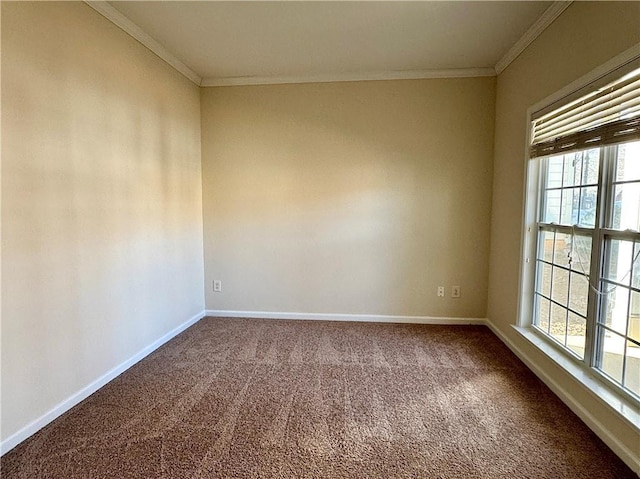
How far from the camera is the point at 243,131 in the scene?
3.75 meters

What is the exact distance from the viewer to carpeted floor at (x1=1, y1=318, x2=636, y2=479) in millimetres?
1664

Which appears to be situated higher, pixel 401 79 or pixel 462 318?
pixel 401 79

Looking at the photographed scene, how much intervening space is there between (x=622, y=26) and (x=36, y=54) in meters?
3.08

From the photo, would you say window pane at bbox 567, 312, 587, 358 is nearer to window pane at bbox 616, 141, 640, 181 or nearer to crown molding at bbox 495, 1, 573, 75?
window pane at bbox 616, 141, 640, 181

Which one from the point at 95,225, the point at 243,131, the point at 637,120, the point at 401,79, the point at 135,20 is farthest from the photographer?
the point at 243,131

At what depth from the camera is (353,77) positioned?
356cm

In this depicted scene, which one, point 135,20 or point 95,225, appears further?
point 135,20

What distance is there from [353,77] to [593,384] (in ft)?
10.5

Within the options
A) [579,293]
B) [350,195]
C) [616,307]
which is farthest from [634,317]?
[350,195]

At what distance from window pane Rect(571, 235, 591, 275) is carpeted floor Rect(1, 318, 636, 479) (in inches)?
34.0

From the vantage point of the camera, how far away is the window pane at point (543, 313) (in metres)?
2.62

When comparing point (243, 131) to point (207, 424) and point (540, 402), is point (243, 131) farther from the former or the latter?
point (540, 402)

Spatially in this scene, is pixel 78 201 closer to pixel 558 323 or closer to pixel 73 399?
pixel 73 399

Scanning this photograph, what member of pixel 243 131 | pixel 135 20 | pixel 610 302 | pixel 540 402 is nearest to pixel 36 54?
pixel 135 20
